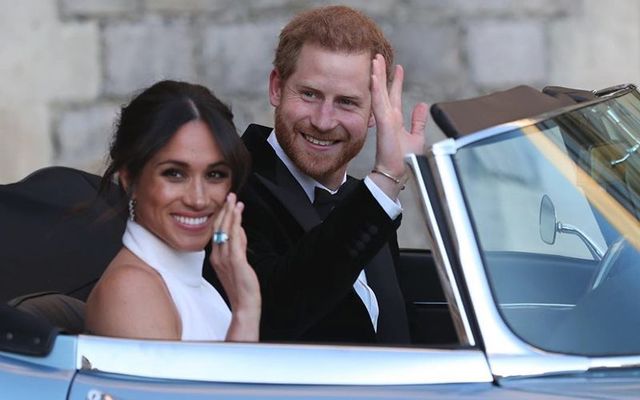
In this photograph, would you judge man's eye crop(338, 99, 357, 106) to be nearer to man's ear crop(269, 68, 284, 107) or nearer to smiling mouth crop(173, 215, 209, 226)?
man's ear crop(269, 68, 284, 107)

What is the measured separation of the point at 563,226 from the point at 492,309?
0.46 meters

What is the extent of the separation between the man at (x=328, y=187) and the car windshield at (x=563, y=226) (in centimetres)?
28

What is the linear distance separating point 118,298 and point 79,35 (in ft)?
12.7

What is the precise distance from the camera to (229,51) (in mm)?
6605

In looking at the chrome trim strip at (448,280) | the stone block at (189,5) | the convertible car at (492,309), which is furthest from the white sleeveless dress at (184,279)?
the stone block at (189,5)

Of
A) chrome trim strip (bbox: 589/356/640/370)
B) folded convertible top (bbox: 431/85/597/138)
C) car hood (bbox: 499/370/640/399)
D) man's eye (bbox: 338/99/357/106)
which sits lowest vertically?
car hood (bbox: 499/370/640/399)

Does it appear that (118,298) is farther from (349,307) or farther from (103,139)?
(103,139)

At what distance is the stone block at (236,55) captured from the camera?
21.6 ft

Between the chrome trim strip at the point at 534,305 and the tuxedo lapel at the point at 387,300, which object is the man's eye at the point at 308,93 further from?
the chrome trim strip at the point at 534,305

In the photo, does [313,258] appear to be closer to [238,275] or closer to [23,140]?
[238,275]

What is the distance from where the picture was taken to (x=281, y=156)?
361 centimetres

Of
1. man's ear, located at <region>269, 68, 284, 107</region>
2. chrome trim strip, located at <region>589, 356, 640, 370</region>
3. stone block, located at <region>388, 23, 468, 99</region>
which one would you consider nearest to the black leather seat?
man's ear, located at <region>269, 68, 284, 107</region>

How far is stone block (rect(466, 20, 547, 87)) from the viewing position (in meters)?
6.64

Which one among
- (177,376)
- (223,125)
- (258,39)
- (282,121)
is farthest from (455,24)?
(177,376)
